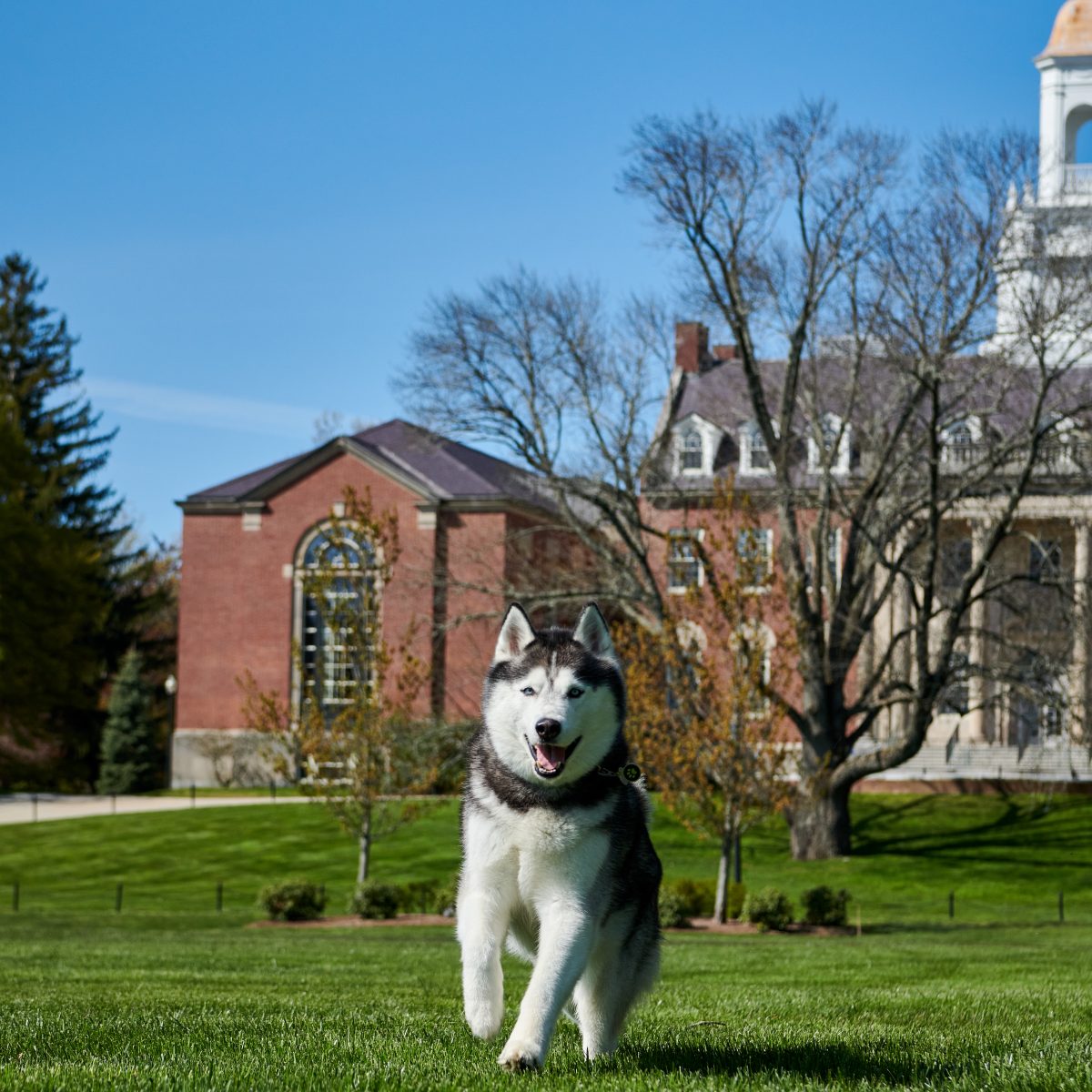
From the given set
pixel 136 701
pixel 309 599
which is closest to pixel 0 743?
pixel 136 701

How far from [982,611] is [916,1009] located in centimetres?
4261

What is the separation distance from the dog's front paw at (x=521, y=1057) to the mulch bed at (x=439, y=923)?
2075 centimetres

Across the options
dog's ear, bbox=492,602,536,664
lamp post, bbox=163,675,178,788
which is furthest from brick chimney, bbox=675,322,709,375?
dog's ear, bbox=492,602,536,664

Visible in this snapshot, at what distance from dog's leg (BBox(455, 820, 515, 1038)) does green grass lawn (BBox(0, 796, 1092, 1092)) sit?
18 centimetres

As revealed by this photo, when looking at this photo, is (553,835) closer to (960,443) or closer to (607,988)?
(607,988)

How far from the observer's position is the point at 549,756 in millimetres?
6133

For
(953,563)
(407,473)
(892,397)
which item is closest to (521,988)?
(892,397)

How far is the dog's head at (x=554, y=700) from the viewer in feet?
20.1

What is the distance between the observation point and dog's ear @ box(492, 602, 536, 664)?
21.2 ft

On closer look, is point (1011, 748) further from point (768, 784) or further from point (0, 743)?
point (0, 743)

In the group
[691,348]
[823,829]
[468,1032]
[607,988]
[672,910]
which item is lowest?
[672,910]

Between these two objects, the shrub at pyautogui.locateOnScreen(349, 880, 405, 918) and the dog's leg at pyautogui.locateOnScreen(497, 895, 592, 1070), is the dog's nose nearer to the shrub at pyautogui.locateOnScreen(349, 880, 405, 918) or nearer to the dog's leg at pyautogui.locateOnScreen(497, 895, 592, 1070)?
the dog's leg at pyautogui.locateOnScreen(497, 895, 592, 1070)

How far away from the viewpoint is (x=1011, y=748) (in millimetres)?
52125

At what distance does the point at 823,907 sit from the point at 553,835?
21.8m
